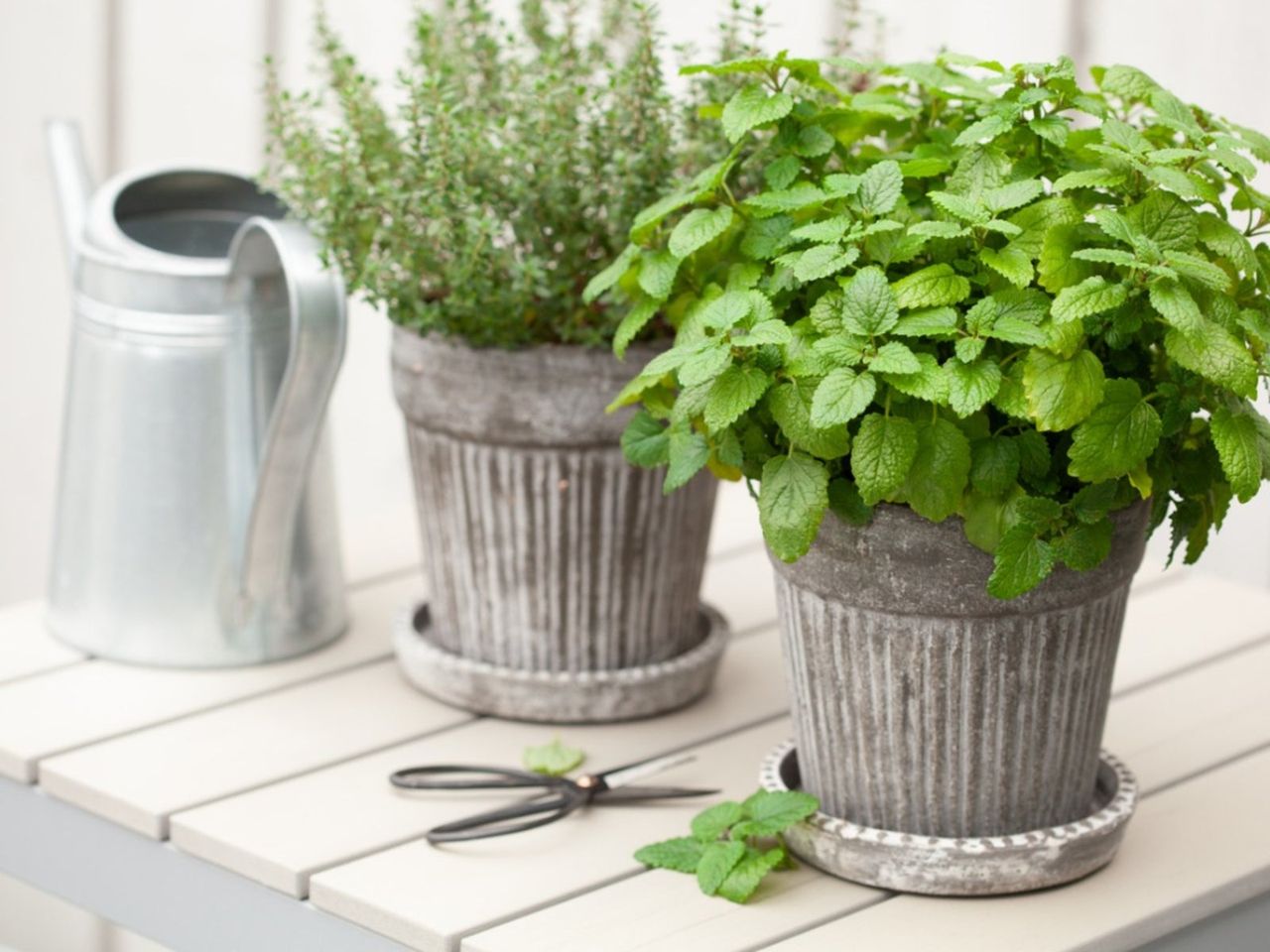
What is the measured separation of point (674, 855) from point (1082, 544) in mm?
242

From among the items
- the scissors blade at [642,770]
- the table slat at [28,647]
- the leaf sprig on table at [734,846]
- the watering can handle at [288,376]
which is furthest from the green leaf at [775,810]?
the table slat at [28,647]

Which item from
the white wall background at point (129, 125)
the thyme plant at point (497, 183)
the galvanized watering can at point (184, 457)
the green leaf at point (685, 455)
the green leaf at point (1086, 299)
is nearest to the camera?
the green leaf at point (1086, 299)

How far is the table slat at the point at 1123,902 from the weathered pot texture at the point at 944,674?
4cm

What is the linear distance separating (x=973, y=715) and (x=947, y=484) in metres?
0.13

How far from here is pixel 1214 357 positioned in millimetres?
721

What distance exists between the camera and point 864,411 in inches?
30.3

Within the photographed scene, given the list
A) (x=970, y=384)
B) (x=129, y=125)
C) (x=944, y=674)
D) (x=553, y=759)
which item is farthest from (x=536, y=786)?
(x=129, y=125)

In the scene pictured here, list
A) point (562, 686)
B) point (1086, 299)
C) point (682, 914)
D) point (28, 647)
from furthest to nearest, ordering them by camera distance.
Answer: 1. point (28, 647)
2. point (562, 686)
3. point (682, 914)
4. point (1086, 299)

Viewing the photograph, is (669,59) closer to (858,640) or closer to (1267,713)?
(1267,713)

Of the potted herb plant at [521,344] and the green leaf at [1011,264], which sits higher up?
the green leaf at [1011,264]

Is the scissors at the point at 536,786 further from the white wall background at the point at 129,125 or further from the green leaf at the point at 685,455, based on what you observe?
the white wall background at the point at 129,125

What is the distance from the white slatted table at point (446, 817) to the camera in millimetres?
819

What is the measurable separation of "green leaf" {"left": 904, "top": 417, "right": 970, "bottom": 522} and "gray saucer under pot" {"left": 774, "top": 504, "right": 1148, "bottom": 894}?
0.10 ft

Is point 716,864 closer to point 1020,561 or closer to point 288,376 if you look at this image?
point 1020,561
